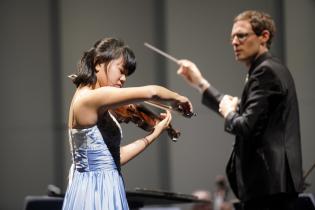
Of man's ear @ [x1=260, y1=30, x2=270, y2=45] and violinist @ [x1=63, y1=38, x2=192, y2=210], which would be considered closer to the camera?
man's ear @ [x1=260, y1=30, x2=270, y2=45]

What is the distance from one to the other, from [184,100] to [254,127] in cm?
40

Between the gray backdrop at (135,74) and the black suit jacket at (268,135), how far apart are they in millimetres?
3226

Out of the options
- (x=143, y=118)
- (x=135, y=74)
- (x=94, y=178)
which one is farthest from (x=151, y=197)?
(x=135, y=74)

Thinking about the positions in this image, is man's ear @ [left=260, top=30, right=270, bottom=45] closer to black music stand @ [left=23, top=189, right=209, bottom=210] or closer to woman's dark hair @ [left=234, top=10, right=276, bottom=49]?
woman's dark hair @ [left=234, top=10, right=276, bottom=49]

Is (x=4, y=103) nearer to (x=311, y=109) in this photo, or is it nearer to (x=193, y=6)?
(x=193, y=6)

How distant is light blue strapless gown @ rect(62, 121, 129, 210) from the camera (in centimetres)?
290

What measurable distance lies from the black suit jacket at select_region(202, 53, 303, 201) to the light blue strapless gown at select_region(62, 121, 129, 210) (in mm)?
599

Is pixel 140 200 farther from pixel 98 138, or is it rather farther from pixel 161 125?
pixel 98 138

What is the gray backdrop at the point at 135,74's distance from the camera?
576 cm

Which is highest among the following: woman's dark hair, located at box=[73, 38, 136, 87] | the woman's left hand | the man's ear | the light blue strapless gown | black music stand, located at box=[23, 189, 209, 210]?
the man's ear

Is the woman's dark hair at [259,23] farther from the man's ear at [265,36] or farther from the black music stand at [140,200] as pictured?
the black music stand at [140,200]

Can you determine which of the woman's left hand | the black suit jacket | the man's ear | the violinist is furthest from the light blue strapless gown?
the man's ear

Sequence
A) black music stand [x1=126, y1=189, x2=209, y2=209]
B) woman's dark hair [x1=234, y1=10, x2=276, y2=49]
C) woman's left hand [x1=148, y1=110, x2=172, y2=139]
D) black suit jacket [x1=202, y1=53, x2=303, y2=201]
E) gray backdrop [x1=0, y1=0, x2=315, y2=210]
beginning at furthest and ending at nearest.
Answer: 1. gray backdrop [x1=0, y1=0, x2=315, y2=210]
2. black music stand [x1=126, y1=189, x2=209, y2=209]
3. woman's left hand [x1=148, y1=110, x2=172, y2=139]
4. woman's dark hair [x1=234, y1=10, x2=276, y2=49]
5. black suit jacket [x1=202, y1=53, x2=303, y2=201]

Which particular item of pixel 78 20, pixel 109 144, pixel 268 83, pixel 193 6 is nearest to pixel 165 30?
pixel 193 6
